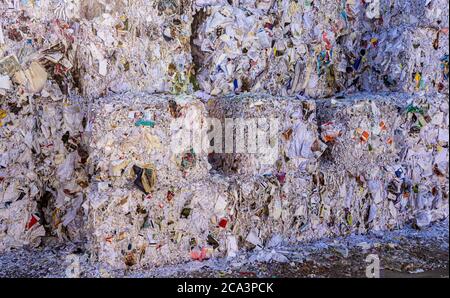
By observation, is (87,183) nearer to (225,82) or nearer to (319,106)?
(225,82)

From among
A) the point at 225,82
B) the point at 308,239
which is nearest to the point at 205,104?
the point at 225,82

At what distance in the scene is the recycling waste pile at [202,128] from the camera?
2285 millimetres

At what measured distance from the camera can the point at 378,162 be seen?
2.81 metres

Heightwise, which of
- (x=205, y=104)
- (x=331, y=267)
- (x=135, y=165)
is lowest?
(x=331, y=267)

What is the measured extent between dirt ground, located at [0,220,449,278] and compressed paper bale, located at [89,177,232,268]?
0.06 m

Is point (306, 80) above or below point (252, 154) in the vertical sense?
above

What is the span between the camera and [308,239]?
265 centimetres

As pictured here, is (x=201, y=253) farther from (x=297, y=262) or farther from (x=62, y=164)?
(x=62, y=164)

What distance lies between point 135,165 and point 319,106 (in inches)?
43.1

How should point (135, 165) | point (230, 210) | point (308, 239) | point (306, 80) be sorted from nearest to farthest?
point (135, 165) → point (230, 210) → point (308, 239) → point (306, 80)

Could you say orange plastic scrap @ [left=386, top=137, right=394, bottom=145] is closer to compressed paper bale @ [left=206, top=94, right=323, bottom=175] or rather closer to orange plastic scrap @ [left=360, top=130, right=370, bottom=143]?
orange plastic scrap @ [left=360, top=130, right=370, bottom=143]

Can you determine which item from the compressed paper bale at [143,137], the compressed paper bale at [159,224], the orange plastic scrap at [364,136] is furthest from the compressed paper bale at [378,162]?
the compressed paper bale at [143,137]

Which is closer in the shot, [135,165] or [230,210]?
[135,165]

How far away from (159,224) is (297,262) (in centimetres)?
66
